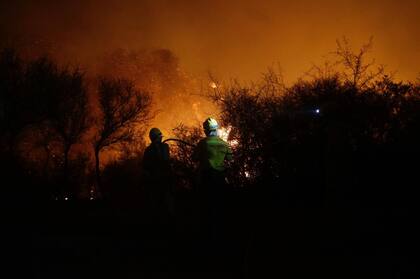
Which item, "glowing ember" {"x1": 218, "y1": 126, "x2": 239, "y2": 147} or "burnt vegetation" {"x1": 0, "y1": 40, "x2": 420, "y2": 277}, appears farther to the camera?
"glowing ember" {"x1": 218, "y1": 126, "x2": 239, "y2": 147}

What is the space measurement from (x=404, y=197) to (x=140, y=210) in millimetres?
5964

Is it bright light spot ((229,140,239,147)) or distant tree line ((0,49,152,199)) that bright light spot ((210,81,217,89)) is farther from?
distant tree line ((0,49,152,199))

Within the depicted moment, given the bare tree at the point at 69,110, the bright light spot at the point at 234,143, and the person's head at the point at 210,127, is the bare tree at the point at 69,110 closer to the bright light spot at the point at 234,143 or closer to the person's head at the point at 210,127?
the bright light spot at the point at 234,143

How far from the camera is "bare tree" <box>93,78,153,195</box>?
33.7 metres

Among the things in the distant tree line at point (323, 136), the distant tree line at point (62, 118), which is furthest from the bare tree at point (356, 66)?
the distant tree line at point (62, 118)

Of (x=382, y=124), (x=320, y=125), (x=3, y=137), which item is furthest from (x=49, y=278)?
(x=3, y=137)

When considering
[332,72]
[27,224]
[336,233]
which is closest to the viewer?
[336,233]

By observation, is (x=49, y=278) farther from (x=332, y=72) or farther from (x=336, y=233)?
(x=332, y=72)

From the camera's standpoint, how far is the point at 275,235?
22.1ft

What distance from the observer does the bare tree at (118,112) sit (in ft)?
111

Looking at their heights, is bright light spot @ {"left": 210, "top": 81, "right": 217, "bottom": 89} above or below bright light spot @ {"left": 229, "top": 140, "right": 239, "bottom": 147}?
above

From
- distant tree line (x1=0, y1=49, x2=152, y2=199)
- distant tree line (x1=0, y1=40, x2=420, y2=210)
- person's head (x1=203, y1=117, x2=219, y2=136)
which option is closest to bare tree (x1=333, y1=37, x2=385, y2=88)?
distant tree line (x1=0, y1=40, x2=420, y2=210)

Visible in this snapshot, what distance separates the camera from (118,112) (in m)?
34.1

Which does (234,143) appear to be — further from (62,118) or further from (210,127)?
(62,118)
